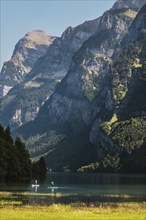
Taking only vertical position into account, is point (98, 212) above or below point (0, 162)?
below

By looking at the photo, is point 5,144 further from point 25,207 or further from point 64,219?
point 64,219

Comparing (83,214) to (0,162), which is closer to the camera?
(83,214)

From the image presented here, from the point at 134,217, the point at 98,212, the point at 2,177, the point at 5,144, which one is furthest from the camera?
the point at 5,144

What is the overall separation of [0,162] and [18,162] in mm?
21487

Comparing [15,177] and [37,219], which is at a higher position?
[15,177]

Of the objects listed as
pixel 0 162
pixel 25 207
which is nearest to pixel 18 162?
pixel 0 162

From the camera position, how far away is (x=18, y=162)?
197875 millimetres

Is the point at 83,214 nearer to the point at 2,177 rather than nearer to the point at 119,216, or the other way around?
the point at 119,216

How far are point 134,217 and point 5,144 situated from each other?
4915 inches

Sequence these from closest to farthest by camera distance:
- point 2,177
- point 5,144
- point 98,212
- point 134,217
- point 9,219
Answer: point 9,219 → point 134,217 → point 98,212 → point 2,177 → point 5,144

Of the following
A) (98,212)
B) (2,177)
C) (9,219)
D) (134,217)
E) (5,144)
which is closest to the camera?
(9,219)

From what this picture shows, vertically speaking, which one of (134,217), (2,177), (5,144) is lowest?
(134,217)

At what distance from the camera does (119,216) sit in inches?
2990

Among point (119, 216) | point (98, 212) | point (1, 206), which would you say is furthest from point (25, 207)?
point (119, 216)
